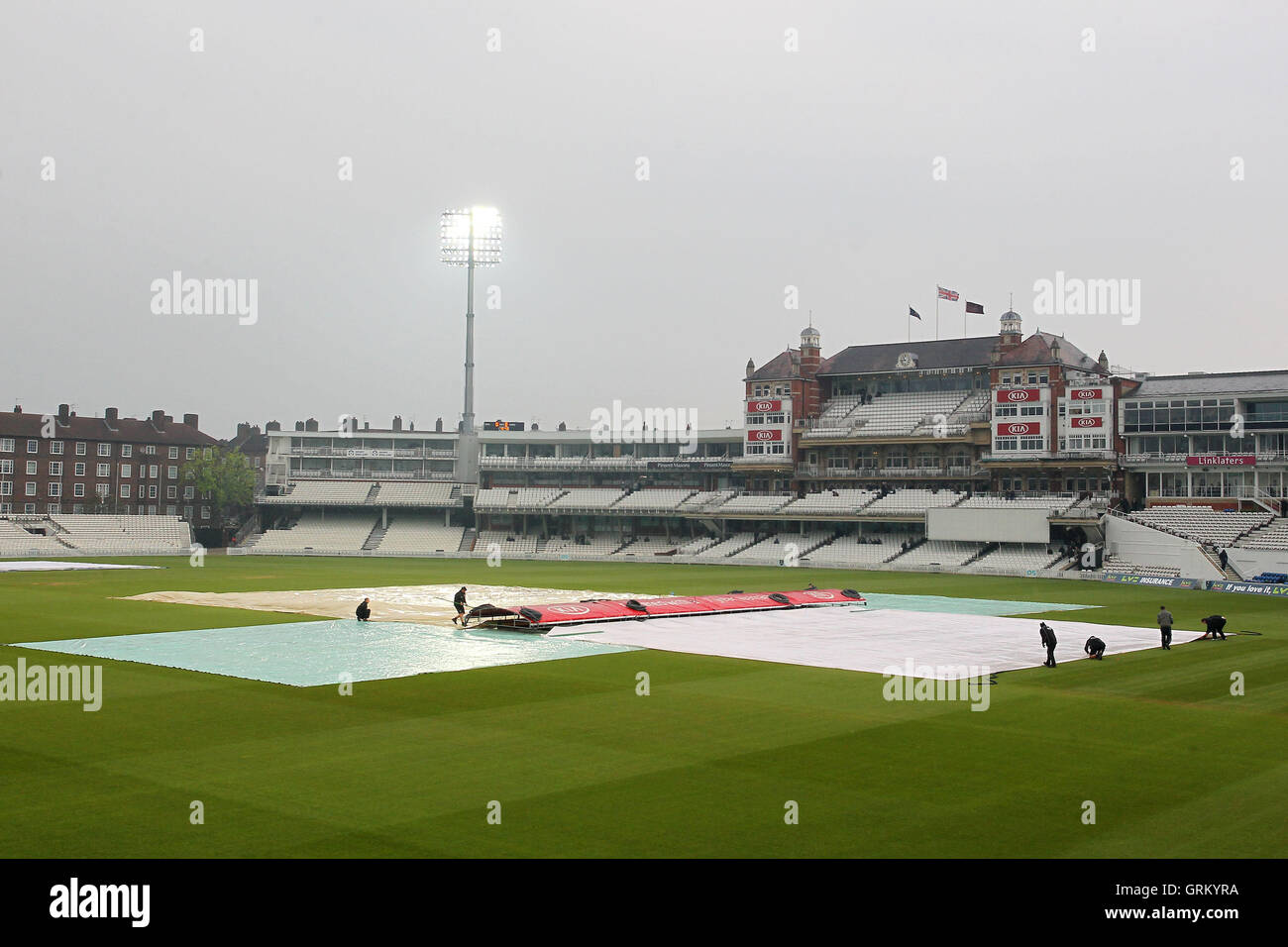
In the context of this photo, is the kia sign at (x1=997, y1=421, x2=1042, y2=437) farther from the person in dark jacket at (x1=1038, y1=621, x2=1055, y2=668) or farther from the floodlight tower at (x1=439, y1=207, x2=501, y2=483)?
the person in dark jacket at (x1=1038, y1=621, x2=1055, y2=668)

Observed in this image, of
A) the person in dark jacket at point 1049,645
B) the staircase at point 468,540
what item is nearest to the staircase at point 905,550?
the staircase at point 468,540

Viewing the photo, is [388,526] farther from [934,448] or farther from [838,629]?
[838,629]

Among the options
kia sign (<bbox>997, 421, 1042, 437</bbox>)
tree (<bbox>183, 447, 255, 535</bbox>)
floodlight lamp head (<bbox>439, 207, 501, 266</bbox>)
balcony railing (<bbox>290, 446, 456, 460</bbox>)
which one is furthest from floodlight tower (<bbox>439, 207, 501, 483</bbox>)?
kia sign (<bbox>997, 421, 1042, 437</bbox>)

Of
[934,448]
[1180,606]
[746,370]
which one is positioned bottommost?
[1180,606]

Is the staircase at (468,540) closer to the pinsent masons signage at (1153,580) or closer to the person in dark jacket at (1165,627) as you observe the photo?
the pinsent masons signage at (1153,580)

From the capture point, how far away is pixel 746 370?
106500 millimetres

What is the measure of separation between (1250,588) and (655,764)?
52.6m

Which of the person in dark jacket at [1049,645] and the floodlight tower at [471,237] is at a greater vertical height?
the floodlight tower at [471,237]

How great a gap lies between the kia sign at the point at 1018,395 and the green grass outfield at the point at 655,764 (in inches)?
2418

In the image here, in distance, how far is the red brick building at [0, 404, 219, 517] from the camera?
114m

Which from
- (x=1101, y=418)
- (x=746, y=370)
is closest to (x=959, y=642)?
(x=1101, y=418)

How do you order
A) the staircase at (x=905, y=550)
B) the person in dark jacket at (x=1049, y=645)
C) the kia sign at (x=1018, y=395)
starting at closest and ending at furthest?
the person in dark jacket at (x=1049, y=645), the staircase at (x=905, y=550), the kia sign at (x=1018, y=395)

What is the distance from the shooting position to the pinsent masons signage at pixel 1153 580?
2501 inches
